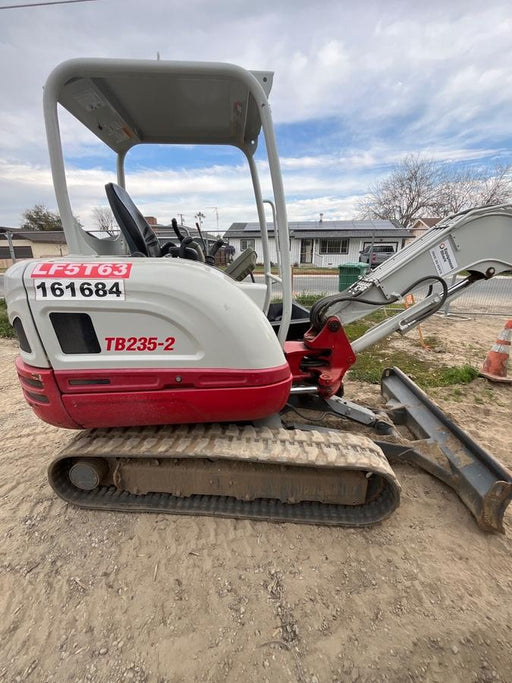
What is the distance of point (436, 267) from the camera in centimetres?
265

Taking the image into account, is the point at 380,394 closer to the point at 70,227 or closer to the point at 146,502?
the point at 146,502

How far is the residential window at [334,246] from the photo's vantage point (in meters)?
29.3

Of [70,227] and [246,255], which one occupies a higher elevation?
[70,227]

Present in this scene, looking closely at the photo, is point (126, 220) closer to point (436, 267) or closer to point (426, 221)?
point (436, 267)

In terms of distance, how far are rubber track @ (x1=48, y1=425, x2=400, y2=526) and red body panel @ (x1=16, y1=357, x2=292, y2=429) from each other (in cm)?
16

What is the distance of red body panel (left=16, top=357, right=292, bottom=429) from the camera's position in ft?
6.36

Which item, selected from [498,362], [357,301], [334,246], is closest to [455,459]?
[357,301]

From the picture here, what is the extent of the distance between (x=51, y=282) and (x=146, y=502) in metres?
1.53

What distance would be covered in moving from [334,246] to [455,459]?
29.0m

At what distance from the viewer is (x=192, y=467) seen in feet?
7.09

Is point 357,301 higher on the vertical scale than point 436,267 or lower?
lower

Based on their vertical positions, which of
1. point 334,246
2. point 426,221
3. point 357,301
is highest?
point 426,221

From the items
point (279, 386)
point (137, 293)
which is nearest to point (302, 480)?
point (279, 386)

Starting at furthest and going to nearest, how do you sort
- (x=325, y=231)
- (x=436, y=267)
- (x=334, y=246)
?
(x=334, y=246) < (x=325, y=231) < (x=436, y=267)
